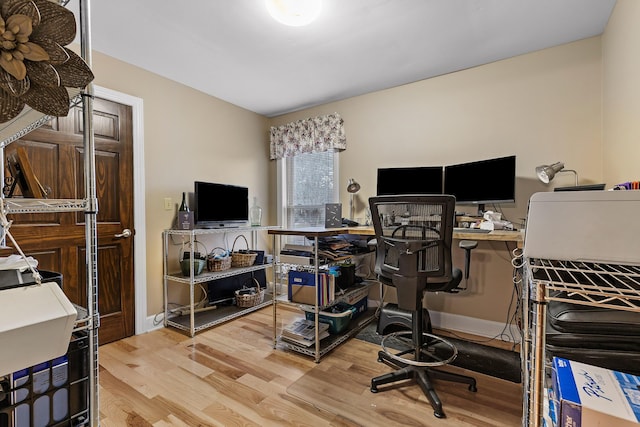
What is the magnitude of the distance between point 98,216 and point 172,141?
→ 94 cm

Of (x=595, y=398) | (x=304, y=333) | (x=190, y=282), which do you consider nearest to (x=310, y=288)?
(x=304, y=333)

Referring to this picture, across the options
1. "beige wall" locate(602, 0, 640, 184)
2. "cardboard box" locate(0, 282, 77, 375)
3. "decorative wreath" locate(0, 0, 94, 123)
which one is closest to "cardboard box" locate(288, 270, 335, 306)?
"cardboard box" locate(0, 282, 77, 375)

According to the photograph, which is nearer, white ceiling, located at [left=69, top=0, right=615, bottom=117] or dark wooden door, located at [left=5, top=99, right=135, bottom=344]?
white ceiling, located at [left=69, top=0, right=615, bottom=117]

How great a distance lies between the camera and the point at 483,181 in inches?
89.4

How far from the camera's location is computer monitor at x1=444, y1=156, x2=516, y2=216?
2.15 meters

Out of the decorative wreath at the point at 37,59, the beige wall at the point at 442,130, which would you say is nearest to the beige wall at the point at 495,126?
the beige wall at the point at 442,130

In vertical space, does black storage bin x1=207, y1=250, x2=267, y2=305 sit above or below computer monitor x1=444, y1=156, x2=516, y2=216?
below

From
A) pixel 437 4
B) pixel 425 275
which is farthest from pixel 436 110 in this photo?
pixel 425 275

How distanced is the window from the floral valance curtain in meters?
0.12

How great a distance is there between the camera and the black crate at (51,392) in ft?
2.15

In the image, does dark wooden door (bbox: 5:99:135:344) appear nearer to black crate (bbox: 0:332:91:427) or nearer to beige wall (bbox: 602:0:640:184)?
black crate (bbox: 0:332:91:427)

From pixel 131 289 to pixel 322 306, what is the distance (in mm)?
1722

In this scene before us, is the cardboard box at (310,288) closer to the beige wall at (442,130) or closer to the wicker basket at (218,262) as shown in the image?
the wicker basket at (218,262)

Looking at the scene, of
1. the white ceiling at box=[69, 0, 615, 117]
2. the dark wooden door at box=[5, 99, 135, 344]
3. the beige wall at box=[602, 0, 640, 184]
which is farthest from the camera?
the dark wooden door at box=[5, 99, 135, 344]
